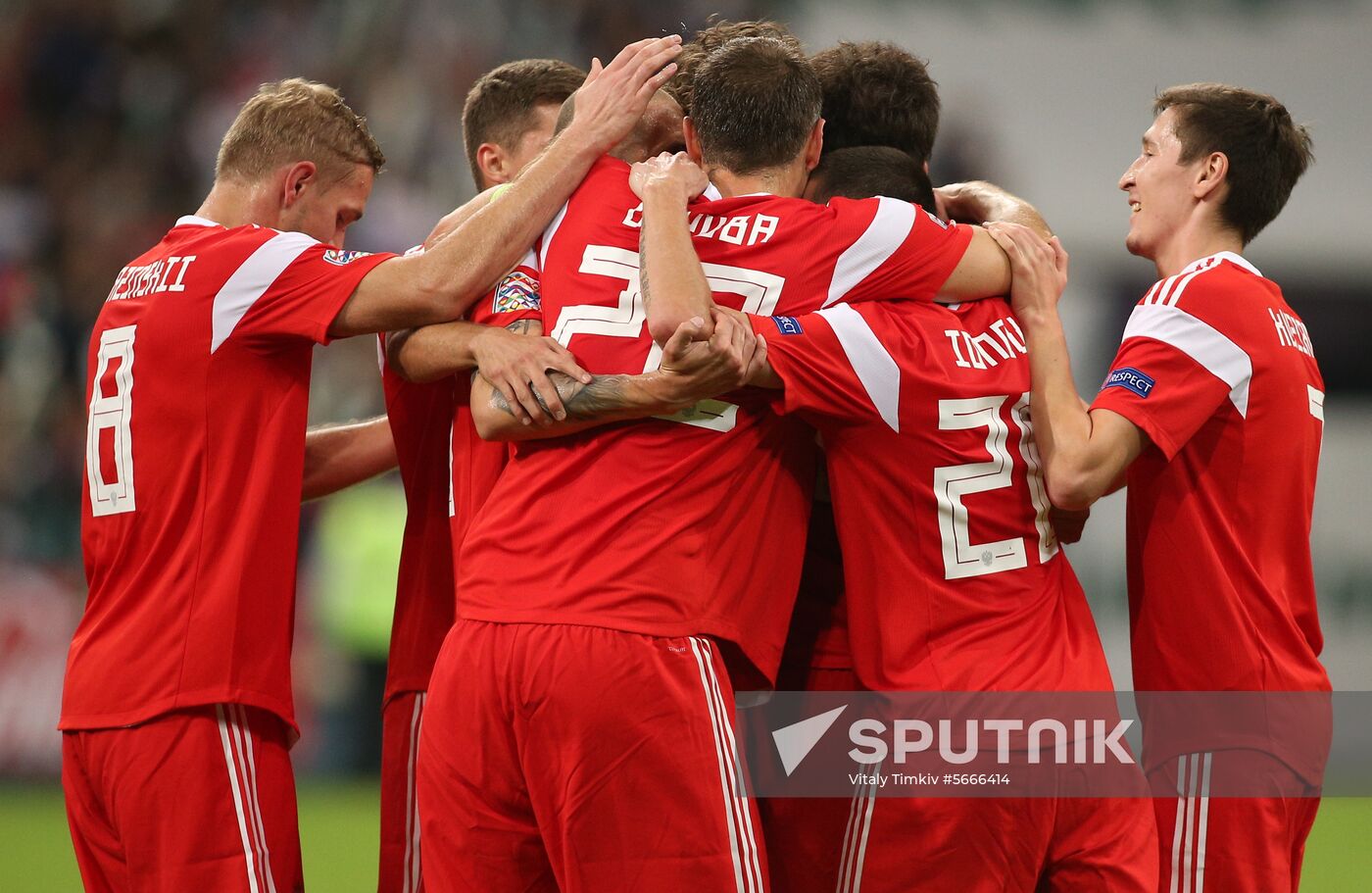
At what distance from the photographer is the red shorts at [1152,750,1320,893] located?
3.76 metres

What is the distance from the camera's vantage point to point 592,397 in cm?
352

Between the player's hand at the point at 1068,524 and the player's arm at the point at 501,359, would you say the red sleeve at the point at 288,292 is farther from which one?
the player's hand at the point at 1068,524

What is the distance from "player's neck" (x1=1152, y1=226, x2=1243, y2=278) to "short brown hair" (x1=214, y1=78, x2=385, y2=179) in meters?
2.43

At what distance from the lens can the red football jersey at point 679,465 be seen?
3484 mm

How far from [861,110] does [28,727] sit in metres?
8.11

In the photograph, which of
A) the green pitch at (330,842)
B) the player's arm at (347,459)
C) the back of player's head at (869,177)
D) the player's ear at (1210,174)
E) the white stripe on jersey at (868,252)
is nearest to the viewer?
the white stripe on jersey at (868,252)

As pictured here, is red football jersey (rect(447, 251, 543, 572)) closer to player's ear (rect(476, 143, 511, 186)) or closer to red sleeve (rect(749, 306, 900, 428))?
red sleeve (rect(749, 306, 900, 428))

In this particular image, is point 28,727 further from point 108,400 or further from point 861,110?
point 861,110

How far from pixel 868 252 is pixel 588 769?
1.44m

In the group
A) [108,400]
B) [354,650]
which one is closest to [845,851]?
[108,400]

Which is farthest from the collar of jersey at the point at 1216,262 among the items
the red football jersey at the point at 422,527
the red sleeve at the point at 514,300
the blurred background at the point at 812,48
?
the blurred background at the point at 812,48

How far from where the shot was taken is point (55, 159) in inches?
463

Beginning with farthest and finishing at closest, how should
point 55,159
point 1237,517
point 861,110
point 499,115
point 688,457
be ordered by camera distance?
point 55,159 < point 499,115 < point 861,110 < point 1237,517 < point 688,457

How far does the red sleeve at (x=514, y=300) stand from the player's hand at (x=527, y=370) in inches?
3.9
